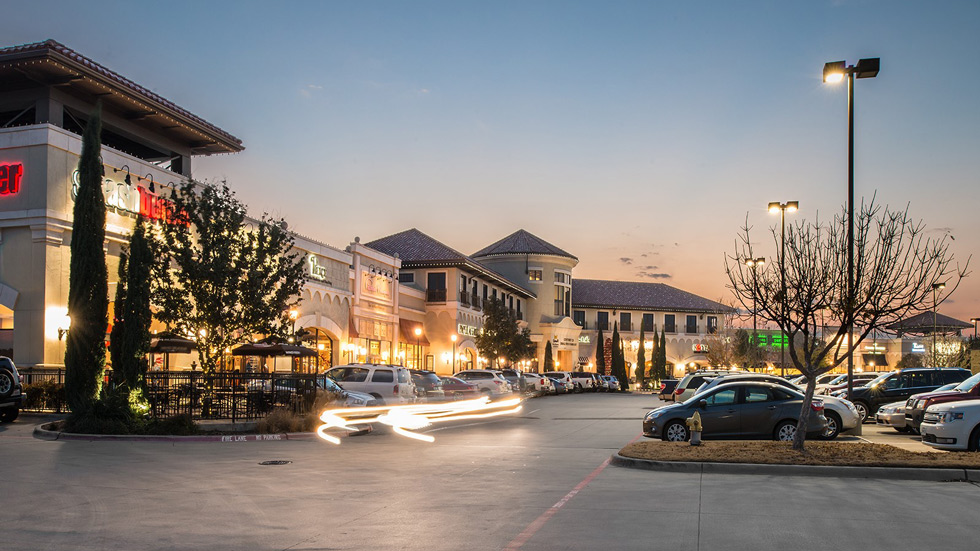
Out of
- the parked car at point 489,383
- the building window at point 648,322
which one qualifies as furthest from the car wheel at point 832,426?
the building window at point 648,322

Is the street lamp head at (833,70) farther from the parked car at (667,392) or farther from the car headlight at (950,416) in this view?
the parked car at (667,392)

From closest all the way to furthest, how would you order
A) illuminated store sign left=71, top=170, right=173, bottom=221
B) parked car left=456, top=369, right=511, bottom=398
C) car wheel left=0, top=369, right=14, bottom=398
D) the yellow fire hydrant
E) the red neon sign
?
the yellow fire hydrant, car wheel left=0, top=369, right=14, bottom=398, the red neon sign, illuminated store sign left=71, top=170, right=173, bottom=221, parked car left=456, top=369, right=511, bottom=398

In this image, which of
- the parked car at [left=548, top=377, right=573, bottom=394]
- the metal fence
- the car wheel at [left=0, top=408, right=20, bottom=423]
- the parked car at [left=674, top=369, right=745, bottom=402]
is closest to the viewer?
the metal fence

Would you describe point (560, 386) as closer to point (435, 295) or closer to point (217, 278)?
point (435, 295)

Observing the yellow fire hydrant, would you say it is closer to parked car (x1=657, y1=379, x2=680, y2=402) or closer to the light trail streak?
the light trail streak

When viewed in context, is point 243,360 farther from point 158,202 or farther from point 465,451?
point 465,451

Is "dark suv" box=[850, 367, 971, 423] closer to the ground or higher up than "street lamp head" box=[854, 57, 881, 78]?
closer to the ground

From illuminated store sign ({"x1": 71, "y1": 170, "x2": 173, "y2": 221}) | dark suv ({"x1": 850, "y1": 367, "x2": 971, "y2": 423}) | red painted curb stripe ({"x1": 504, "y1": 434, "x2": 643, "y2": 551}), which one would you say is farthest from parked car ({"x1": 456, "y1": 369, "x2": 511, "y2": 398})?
red painted curb stripe ({"x1": 504, "y1": 434, "x2": 643, "y2": 551})

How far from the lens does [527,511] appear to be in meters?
10.6

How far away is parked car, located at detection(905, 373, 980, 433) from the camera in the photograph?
20516 mm

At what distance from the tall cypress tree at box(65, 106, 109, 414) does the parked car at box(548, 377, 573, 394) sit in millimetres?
36700

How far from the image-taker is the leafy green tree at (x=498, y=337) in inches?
2318

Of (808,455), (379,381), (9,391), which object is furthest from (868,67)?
(9,391)

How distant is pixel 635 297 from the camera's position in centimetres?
10175
